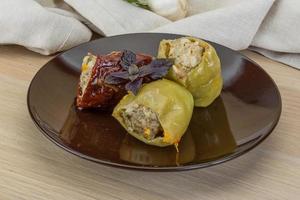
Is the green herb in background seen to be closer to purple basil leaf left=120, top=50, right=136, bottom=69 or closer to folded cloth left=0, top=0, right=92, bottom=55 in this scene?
folded cloth left=0, top=0, right=92, bottom=55

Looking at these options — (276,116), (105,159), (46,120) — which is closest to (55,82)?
(46,120)

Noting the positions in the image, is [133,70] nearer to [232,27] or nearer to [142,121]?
[142,121]

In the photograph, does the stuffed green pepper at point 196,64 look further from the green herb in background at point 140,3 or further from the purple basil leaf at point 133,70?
the green herb in background at point 140,3

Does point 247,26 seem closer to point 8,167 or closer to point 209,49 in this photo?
point 209,49

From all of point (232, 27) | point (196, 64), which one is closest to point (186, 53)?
point (196, 64)

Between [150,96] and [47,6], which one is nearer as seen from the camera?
[150,96]

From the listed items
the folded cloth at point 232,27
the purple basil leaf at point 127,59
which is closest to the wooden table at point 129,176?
the purple basil leaf at point 127,59
